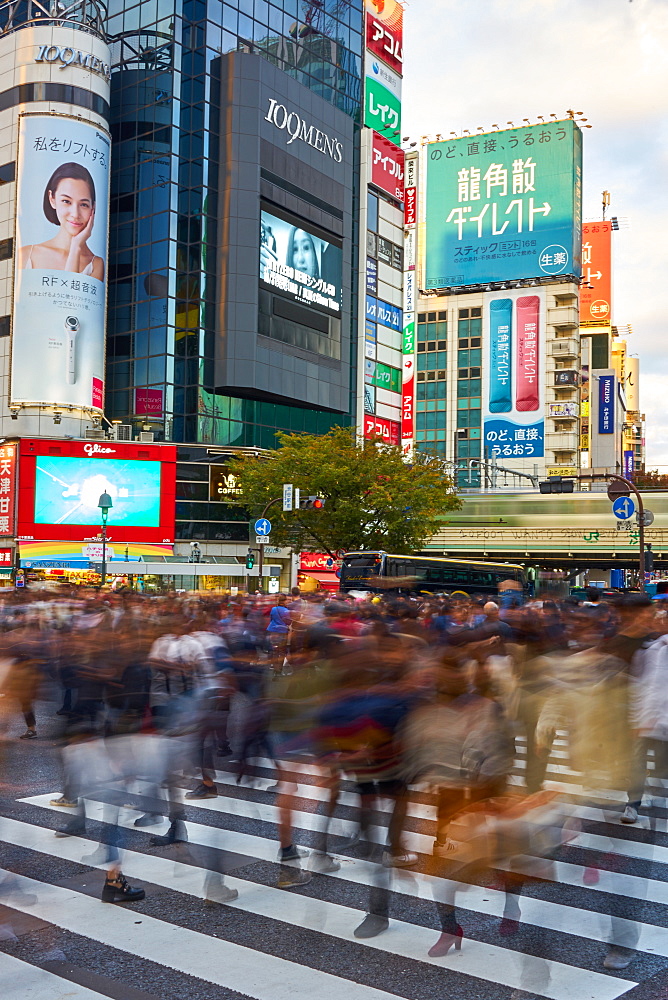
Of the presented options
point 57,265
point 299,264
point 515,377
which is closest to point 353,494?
point 57,265

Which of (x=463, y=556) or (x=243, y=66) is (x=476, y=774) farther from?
(x=463, y=556)

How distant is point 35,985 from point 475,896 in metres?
3.35

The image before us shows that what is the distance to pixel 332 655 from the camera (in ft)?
23.4

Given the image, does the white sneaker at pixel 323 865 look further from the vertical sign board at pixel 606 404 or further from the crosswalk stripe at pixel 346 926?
the vertical sign board at pixel 606 404

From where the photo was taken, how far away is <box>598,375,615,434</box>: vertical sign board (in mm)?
109188

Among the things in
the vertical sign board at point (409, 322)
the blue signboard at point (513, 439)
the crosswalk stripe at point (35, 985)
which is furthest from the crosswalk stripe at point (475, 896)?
the blue signboard at point (513, 439)

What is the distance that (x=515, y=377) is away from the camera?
326 feet

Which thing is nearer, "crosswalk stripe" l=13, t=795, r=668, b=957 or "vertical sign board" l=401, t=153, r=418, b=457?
"crosswalk stripe" l=13, t=795, r=668, b=957

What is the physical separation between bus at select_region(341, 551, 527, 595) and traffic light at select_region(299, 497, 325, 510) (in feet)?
8.63

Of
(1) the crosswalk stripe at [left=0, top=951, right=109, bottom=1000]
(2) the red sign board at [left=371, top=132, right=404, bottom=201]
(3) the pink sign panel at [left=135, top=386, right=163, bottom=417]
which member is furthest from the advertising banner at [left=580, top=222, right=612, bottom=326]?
(1) the crosswalk stripe at [left=0, top=951, right=109, bottom=1000]

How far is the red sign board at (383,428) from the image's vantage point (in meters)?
67.6

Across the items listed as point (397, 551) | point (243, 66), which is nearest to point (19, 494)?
point (397, 551)

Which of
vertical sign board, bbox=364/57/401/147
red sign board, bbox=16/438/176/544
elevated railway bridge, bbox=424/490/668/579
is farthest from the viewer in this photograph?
vertical sign board, bbox=364/57/401/147

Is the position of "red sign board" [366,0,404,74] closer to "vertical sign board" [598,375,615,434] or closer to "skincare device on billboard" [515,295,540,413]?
"skincare device on billboard" [515,295,540,413]
